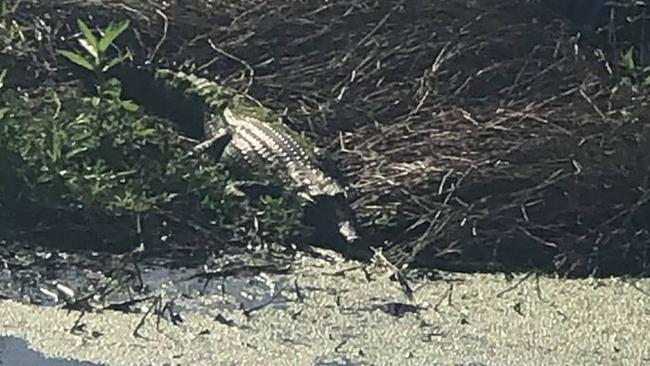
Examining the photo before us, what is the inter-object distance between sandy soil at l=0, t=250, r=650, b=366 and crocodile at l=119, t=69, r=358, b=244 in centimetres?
37

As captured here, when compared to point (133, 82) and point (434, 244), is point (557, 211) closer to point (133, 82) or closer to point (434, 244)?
point (434, 244)

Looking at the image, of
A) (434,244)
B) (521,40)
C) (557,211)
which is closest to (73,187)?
(434,244)

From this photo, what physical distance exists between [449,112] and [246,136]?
64 centimetres

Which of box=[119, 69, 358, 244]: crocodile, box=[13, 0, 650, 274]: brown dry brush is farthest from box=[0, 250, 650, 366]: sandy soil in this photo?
box=[119, 69, 358, 244]: crocodile

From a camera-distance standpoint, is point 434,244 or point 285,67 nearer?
point 434,244

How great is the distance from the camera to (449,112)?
5258 mm

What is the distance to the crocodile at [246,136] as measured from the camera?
4.79 meters

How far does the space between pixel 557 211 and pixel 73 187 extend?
1.35m

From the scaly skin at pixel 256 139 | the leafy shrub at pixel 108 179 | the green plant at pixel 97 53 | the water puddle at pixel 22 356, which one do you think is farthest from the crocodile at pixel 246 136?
the water puddle at pixel 22 356

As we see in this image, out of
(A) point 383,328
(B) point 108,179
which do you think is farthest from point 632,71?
(B) point 108,179

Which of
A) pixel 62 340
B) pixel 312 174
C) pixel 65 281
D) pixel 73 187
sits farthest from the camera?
pixel 312 174

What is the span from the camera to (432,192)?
4793 mm

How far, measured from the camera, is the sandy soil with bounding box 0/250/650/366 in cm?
392

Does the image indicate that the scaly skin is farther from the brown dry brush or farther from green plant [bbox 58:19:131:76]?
green plant [bbox 58:19:131:76]
